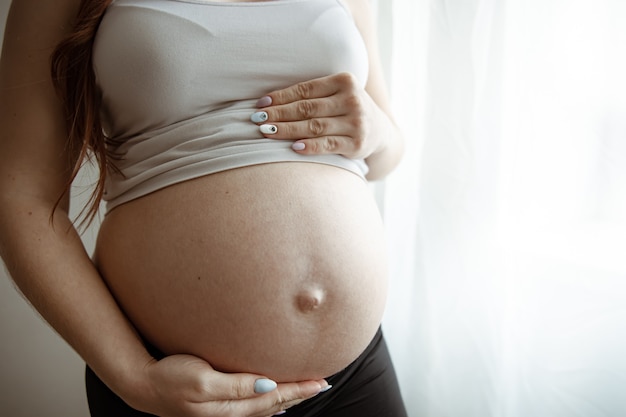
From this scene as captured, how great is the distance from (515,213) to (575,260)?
135mm

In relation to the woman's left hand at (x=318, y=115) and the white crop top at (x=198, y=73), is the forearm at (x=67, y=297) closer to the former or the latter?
the white crop top at (x=198, y=73)

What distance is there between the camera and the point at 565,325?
84cm

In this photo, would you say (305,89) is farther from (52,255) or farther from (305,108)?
(52,255)

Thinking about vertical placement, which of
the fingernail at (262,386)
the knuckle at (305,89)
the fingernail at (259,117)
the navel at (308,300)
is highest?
the knuckle at (305,89)

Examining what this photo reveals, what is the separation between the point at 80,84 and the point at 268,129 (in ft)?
0.93

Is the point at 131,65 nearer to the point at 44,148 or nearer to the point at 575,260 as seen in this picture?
the point at 44,148

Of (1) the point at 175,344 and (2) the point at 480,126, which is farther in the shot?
(2) the point at 480,126

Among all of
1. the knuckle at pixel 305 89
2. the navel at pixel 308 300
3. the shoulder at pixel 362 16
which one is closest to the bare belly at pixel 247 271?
the navel at pixel 308 300

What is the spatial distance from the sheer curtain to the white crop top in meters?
0.36

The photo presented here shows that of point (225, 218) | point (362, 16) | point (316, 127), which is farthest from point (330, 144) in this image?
point (362, 16)

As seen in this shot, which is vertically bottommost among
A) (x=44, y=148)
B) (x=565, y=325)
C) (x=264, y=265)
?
(x=565, y=325)

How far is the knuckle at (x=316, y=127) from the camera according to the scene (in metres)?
0.64

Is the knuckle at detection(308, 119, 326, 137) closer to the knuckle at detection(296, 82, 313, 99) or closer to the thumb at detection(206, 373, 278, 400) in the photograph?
the knuckle at detection(296, 82, 313, 99)

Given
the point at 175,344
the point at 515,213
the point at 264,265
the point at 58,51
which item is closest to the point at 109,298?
the point at 175,344
